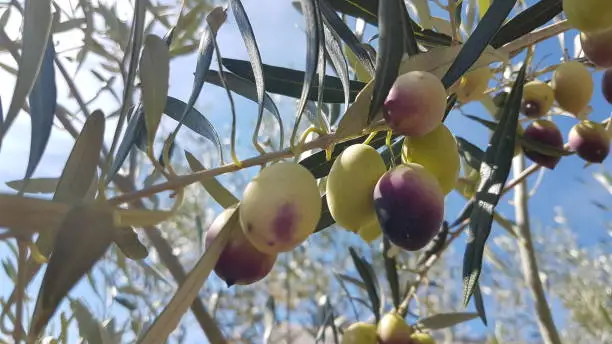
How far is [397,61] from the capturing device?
0.65 metres

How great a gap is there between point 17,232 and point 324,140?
14.1 inches

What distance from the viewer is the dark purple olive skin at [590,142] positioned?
1215 mm

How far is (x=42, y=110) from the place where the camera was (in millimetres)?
717

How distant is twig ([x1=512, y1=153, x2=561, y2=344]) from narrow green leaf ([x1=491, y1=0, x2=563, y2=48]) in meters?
0.75

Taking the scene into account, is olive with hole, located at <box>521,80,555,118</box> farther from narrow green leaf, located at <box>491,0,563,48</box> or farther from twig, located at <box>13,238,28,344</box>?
twig, located at <box>13,238,28,344</box>

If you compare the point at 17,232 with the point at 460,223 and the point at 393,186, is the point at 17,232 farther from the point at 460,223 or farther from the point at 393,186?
the point at 460,223

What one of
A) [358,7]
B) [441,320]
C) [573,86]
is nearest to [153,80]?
[358,7]

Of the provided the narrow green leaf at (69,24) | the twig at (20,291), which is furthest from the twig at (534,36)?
the narrow green leaf at (69,24)

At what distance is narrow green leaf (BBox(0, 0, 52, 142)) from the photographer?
623mm

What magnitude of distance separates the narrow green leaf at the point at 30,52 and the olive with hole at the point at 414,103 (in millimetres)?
353

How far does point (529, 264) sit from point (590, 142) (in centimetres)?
81

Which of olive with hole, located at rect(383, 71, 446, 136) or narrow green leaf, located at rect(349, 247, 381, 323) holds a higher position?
olive with hole, located at rect(383, 71, 446, 136)

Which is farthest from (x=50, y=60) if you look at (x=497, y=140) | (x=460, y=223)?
(x=460, y=223)

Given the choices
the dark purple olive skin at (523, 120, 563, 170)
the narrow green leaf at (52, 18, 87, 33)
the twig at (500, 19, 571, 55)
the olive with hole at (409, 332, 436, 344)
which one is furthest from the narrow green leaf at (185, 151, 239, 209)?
the narrow green leaf at (52, 18, 87, 33)
